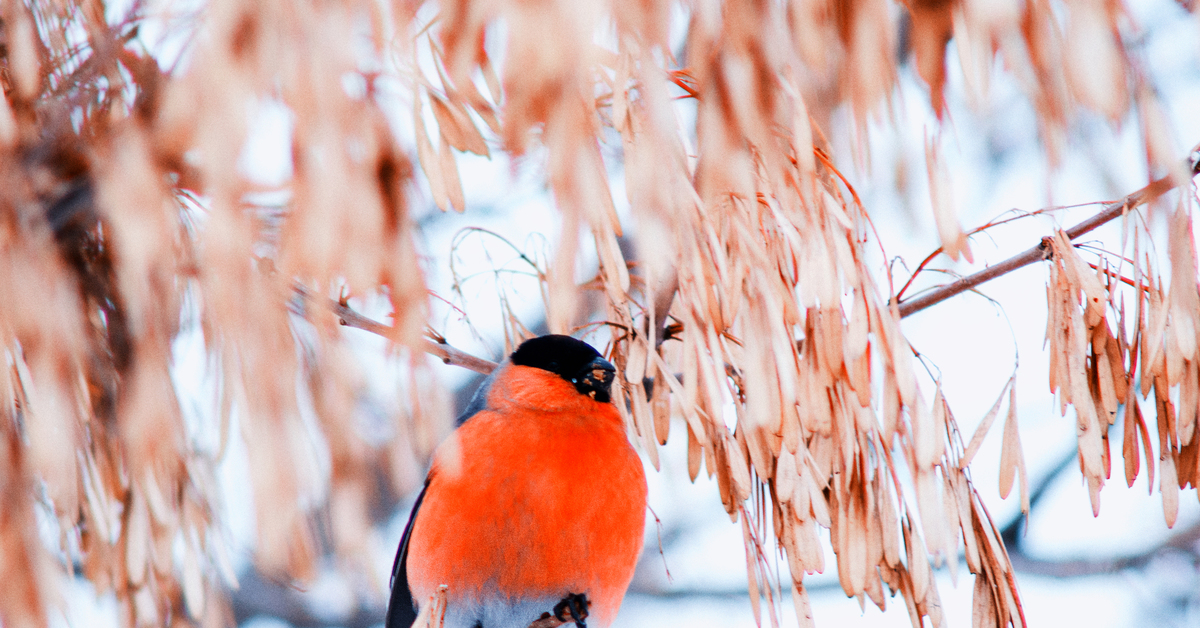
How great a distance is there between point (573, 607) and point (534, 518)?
0.19 m

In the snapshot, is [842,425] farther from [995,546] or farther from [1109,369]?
[1109,369]

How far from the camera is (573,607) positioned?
1359 mm

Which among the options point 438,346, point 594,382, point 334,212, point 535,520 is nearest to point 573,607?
point 535,520

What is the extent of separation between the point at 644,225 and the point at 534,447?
912 mm

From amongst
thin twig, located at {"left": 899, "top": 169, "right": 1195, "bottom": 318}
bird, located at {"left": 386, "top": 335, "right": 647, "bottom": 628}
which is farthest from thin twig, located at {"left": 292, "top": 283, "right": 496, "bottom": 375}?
thin twig, located at {"left": 899, "top": 169, "right": 1195, "bottom": 318}

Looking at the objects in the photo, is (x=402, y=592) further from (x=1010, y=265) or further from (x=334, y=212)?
(x=334, y=212)

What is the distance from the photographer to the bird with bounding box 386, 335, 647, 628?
127 cm

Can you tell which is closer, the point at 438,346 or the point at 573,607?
the point at 438,346

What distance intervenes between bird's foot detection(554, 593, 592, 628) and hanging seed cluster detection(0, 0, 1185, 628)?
0.66m

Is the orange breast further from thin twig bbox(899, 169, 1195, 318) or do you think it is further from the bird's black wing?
thin twig bbox(899, 169, 1195, 318)

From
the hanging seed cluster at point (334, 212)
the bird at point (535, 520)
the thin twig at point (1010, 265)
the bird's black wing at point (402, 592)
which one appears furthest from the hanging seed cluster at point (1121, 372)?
the bird's black wing at point (402, 592)

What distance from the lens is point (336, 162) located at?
1.35 feet

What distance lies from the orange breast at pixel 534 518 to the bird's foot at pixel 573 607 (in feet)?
0.05

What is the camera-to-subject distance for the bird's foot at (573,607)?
1352 millimetres
